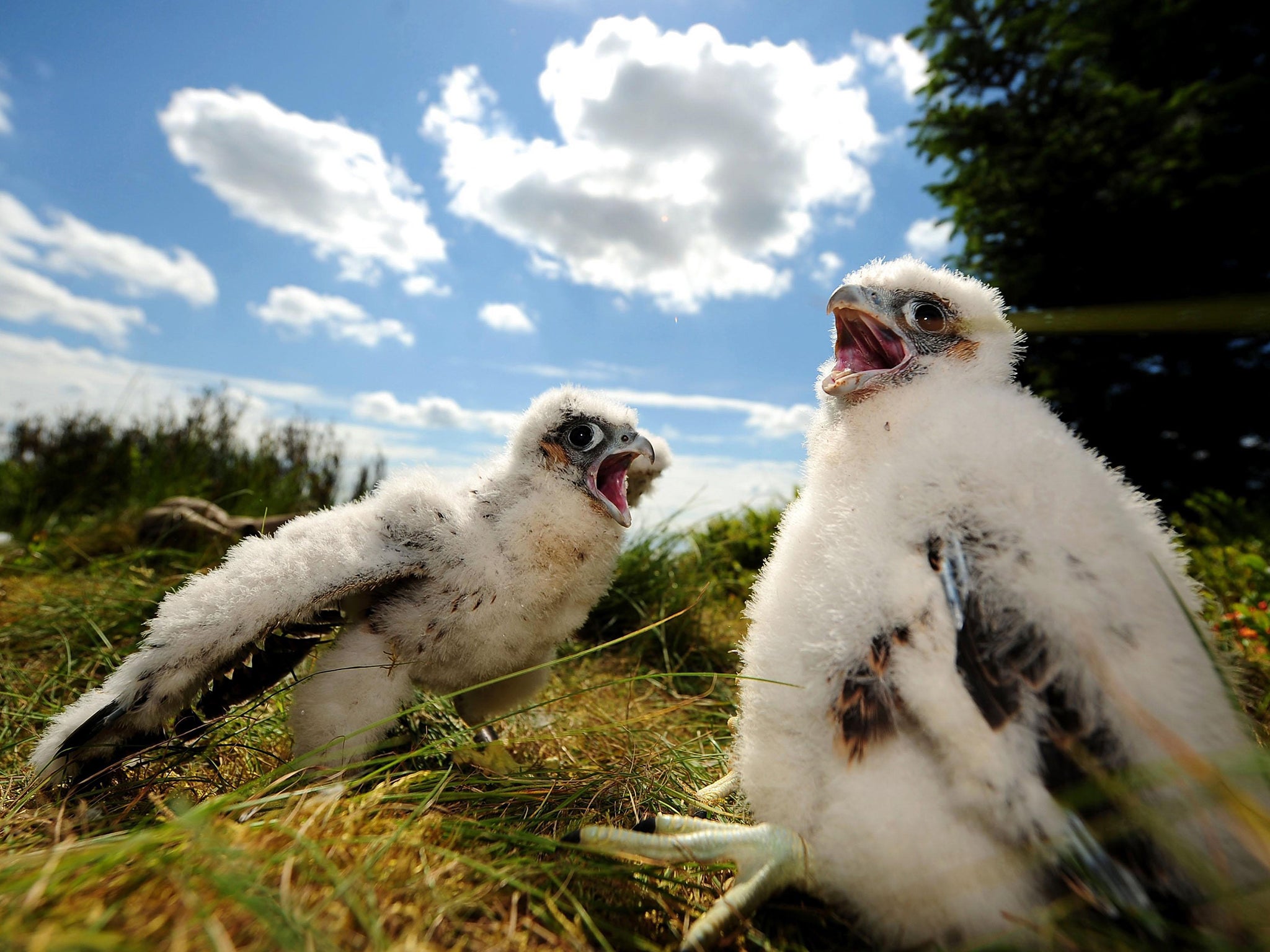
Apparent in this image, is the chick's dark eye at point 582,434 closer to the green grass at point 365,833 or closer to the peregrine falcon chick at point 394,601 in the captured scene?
the peregrine falcon chick at point 394,601

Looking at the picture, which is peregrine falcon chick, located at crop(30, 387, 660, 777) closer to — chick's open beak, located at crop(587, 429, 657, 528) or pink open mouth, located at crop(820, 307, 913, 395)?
chick's open beak, located at crop(587, 429, 657, 528)

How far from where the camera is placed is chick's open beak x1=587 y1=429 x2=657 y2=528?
7.88 feet

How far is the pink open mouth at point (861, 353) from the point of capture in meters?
1.75

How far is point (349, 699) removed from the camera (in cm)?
196

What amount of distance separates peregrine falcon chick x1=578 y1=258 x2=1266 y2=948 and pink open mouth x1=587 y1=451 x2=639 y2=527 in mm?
924

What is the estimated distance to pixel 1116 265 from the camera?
7.06 m

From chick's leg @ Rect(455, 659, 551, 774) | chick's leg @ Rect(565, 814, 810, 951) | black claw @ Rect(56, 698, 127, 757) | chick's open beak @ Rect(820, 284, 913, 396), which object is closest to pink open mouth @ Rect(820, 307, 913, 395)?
chick's open beak @ Rect(820, 284, 913, 396)

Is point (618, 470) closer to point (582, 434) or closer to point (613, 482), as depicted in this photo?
point (613, 482)

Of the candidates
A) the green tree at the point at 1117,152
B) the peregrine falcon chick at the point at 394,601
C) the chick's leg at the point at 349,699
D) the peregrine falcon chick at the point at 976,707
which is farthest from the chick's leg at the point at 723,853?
the green tree at the point at 1117,152

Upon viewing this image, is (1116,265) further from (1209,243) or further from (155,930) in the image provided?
(155,930)

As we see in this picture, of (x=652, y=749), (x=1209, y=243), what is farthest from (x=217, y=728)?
(x=1209, y=243)

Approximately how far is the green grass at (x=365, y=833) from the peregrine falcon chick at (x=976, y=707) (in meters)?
0.13

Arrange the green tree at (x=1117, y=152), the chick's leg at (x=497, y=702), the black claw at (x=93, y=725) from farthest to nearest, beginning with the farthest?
the green tree at (x=1117, y=152) < the chick's leg at (x=497, y=702) < the black claw at (x=93, y=725)

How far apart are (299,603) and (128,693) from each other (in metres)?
0.46
